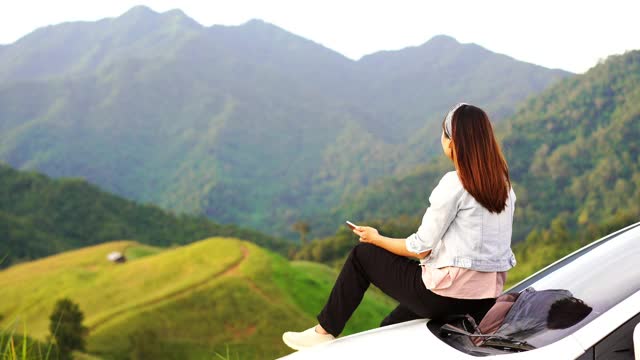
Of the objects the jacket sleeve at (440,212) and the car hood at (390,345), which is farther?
the jacket sleeve at (440,212)

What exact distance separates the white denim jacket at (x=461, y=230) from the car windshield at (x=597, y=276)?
27 cm

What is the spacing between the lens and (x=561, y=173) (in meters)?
71.9

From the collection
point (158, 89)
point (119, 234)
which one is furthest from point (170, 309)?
point (158, 89)

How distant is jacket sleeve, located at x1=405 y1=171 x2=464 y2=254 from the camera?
2582 millimetres

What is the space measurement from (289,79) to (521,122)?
10995cm

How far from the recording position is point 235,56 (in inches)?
7746

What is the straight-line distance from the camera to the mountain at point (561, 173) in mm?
57812

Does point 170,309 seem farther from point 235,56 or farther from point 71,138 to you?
point 235,56

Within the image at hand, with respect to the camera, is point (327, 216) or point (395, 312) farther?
point (327, 216)

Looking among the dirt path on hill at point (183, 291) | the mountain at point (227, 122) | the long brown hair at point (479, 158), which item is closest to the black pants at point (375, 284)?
the long brown hair at point (479, 158)

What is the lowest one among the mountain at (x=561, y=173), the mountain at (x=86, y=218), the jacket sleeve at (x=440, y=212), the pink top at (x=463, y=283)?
the mountain at (x=86, y=218)

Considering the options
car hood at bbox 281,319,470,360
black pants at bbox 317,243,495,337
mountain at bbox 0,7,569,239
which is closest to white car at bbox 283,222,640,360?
car hood at bbox 281,319,470,360

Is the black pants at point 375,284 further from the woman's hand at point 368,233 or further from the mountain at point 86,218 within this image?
the mountain at point 86,218

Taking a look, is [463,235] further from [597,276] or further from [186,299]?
[186,299]
